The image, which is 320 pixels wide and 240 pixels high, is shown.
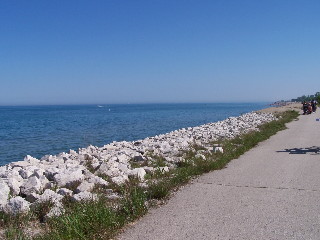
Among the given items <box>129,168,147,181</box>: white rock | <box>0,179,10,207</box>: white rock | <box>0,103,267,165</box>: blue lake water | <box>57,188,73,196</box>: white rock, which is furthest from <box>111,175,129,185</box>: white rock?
<box>0,103,267,165</box>: blue lake water

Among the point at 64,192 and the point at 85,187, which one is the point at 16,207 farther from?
the point at 85,187

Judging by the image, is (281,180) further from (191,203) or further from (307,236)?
(307,236)

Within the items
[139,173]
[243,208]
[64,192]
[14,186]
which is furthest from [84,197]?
[243,208]

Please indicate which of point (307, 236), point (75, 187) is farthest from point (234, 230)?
point (75, 187)

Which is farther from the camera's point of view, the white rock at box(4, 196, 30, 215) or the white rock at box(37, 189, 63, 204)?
the white rock at box(37, 189, 63, 204)

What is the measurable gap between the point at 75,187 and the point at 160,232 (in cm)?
249

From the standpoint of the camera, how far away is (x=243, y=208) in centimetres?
545

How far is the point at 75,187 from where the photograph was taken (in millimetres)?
6438

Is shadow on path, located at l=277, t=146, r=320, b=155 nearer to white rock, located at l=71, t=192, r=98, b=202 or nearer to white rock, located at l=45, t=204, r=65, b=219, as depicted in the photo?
white rock, located at l=71, t=192, r=98, b=202

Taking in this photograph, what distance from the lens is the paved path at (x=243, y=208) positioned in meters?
4.48

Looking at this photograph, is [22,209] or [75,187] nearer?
[22,209]

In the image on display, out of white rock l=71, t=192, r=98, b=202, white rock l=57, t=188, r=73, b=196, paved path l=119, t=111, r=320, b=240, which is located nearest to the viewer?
paved path l=119, t=111, r=320, b=240

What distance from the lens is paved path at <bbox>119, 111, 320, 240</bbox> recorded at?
176 inches

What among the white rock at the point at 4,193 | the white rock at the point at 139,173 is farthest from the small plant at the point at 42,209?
the white rock at the point at 139,173
